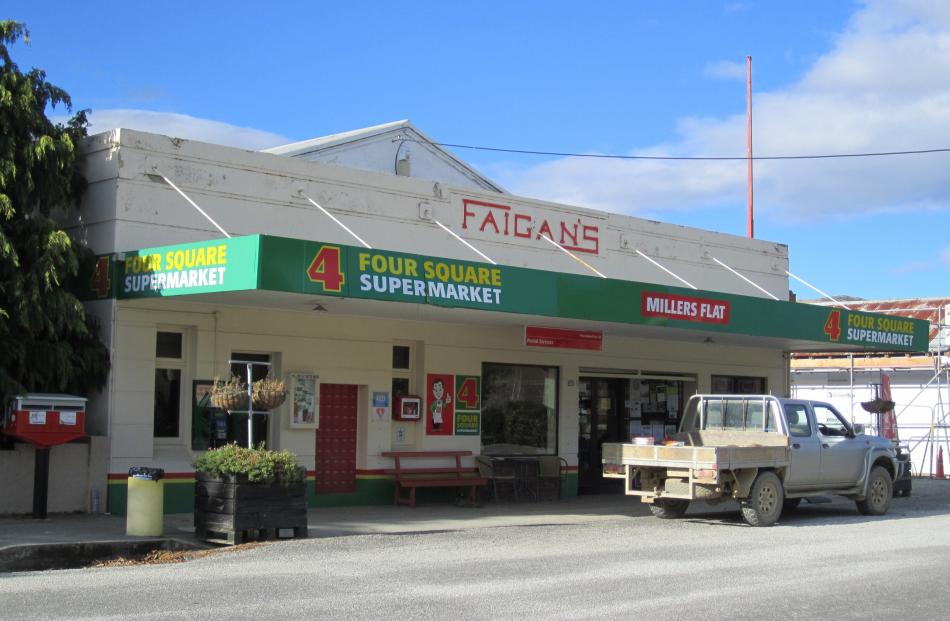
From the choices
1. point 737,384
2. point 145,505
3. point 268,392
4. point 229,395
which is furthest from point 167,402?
point 737,384

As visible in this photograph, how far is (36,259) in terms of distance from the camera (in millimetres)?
14680

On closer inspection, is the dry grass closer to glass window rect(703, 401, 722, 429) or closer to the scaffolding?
glass window rect(703, 401, 722, 429)

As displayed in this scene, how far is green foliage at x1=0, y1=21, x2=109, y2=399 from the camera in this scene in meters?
14.4

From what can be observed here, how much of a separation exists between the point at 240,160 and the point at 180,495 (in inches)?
191

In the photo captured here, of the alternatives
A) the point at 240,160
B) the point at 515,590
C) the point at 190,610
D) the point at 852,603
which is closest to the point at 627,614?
the point at 515,590

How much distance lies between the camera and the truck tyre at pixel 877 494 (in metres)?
17.8

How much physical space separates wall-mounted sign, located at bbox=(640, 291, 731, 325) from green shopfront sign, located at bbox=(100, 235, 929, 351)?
16mm

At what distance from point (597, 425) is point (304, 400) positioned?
7.14 metres

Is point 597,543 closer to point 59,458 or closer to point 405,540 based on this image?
point 405,540

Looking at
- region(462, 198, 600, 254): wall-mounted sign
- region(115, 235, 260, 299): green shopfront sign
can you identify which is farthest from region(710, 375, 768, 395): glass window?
region(115, 235, 260, 299): green shopfront sign

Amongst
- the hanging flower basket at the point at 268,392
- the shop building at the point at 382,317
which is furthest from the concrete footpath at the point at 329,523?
the hanging flower basket at the point at 268,392

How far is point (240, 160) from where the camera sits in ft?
54.6

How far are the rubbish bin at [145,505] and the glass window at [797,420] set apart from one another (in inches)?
350

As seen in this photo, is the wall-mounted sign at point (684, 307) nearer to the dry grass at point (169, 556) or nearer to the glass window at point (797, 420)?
the glass window at point (797, 420)
